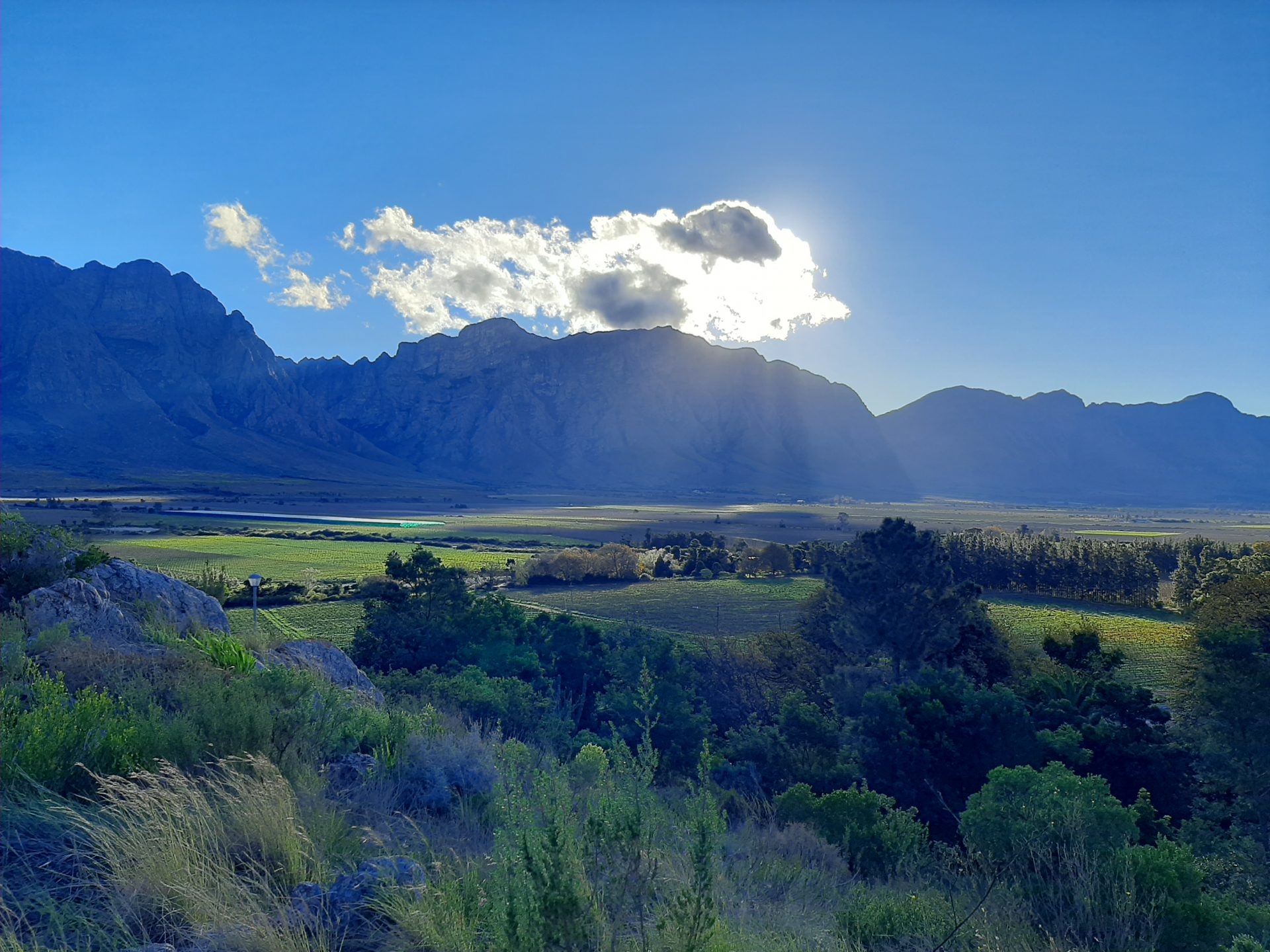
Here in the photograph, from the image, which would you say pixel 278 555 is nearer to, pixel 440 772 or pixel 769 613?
pixel 769 613

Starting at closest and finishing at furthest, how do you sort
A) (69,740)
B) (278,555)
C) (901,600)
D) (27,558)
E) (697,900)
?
(697,900)
(69,740)
(27,558)
(901,600)
(278,555)

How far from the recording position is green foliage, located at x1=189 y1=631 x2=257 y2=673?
29.7 feet

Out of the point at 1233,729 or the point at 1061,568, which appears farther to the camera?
the point at 1061,568

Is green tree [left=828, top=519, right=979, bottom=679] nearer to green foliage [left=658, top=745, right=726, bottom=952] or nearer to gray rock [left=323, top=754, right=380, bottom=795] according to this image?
gray rock [left=323, top=754, right=380, bottom=795]

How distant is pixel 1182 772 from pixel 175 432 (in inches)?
8138

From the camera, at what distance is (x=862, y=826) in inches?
374

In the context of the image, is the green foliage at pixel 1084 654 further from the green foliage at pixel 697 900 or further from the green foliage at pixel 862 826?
the green foliage at pixel 697 900

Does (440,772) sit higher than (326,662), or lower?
higher

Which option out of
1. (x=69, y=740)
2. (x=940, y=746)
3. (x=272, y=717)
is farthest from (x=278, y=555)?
(x=69, y=740)

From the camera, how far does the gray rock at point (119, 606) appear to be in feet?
32.9

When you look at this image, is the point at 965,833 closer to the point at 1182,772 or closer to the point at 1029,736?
the point at 1029,736

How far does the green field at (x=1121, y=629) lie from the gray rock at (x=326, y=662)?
59.2 feet

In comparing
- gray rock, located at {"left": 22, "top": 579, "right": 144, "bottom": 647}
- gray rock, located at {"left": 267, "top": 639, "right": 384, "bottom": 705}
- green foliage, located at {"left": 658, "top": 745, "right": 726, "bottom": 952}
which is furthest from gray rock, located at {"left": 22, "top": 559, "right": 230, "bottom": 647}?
green foliage, located at {"left": 658, "top": 745, "right": 726, "bottom": 952}

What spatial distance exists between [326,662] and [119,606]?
324cm
